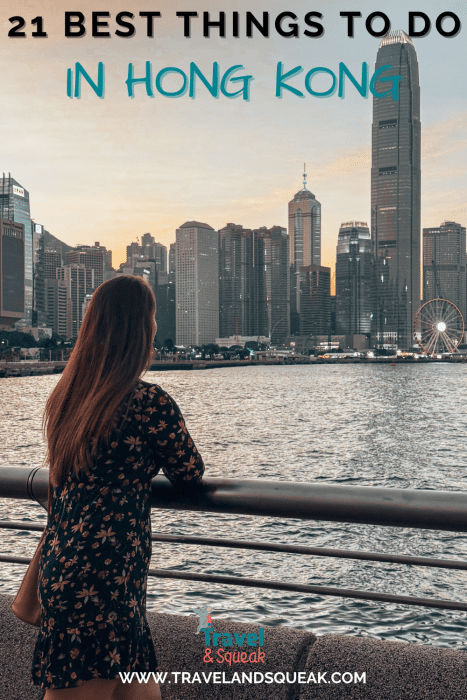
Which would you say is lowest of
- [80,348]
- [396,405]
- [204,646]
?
[396,405]

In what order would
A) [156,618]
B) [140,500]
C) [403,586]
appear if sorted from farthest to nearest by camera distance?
[403,586] < [156,618] < [140,500]

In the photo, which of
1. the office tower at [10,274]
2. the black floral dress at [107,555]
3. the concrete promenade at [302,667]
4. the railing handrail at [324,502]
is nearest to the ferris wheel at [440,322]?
the office tower at [10,274]

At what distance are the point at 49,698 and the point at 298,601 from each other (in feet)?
39.9

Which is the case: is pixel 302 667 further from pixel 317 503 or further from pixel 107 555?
pixel 107 555

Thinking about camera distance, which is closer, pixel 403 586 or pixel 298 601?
pixel 298 601

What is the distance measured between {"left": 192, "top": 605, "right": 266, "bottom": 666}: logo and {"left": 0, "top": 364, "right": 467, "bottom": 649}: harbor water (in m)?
9.80

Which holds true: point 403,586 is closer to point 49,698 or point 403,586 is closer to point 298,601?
point 298,601

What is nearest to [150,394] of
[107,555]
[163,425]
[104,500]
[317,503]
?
[163,425]

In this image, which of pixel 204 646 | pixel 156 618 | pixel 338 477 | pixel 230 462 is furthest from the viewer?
pixel 230 462

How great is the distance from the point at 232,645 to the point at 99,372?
50.3 inches

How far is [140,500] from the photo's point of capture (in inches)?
85.3

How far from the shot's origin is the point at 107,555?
206cm

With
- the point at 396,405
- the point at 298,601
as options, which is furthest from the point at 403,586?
the point at 396,405

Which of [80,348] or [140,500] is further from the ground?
[80,348]
